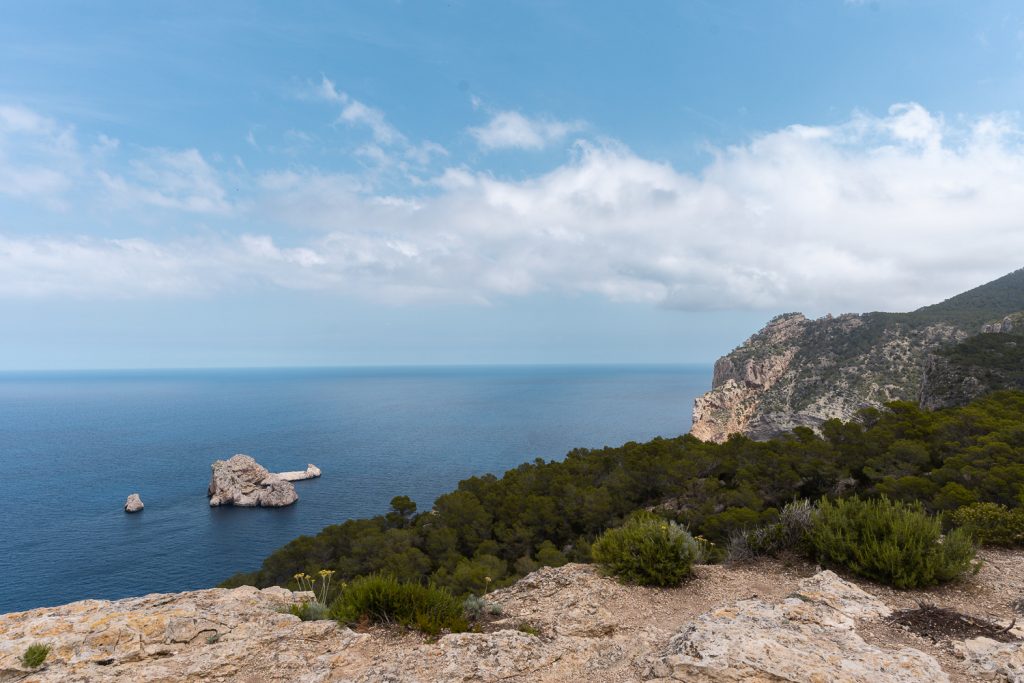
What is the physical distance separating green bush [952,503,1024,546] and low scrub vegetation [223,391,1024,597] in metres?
0.88

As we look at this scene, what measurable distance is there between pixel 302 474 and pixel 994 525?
86462mm

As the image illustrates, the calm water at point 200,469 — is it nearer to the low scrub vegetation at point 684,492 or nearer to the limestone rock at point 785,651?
the low scrub vegetation at point 684,492

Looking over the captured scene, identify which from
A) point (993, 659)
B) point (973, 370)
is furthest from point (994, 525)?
point (973, 370)

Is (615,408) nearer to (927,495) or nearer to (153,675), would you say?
(927,495)

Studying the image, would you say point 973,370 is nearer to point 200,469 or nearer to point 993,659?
point 993,659

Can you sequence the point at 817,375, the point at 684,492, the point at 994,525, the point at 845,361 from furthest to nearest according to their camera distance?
1. the point at 817,375
2. the point at 845,361
3. the point at 684,492
4. the point at 994,525

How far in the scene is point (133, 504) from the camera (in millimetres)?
62406

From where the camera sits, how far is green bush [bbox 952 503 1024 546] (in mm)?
9898

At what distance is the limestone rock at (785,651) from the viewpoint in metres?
4.52

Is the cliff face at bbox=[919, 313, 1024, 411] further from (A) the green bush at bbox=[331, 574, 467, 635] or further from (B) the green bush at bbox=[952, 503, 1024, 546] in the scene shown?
(A) the green bush at bbox=[331, 574, 467, 635]

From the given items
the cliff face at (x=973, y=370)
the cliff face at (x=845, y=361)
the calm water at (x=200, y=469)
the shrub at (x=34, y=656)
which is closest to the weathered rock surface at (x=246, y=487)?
the calm water at (x=200, y=469)

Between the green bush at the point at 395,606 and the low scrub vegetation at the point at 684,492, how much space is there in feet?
10.2

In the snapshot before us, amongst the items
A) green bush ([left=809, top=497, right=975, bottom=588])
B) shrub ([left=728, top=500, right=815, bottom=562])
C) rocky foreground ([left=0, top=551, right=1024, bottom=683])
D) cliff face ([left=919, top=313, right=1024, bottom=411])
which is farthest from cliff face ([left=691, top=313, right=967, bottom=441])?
rocky foreground ([left=0, top=551, right=1024, bottom=683])

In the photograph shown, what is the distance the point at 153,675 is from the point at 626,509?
70.7 feet
